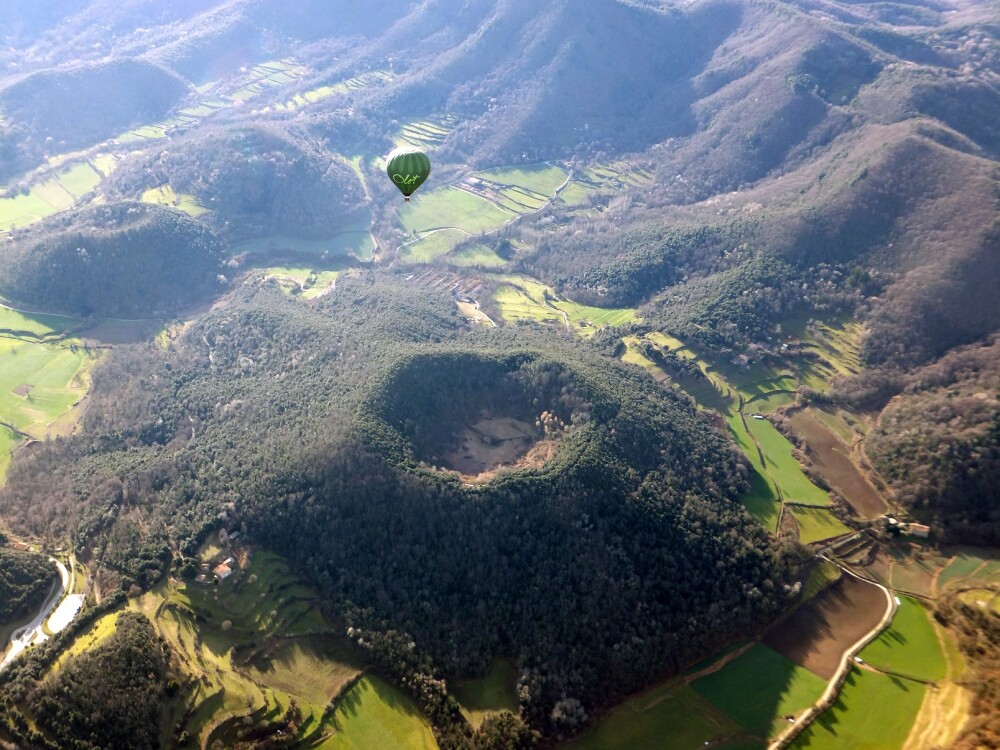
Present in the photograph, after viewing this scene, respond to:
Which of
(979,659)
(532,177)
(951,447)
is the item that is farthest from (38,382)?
(951,447)

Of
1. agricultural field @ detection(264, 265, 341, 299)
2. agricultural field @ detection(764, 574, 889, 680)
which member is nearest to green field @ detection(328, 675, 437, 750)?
agricultural field @ detection(764, 574, 889, 680)

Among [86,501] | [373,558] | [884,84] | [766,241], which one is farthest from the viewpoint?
[884,84]

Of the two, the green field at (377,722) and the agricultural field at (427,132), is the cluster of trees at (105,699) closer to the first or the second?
the green field at (377,722)

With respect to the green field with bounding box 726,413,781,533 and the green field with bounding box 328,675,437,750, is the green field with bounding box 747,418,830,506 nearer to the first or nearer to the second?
the green field with bounding box 726,413,781,533

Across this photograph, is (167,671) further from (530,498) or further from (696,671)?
(696,671)

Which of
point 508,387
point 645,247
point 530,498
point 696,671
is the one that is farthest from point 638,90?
point 696,671

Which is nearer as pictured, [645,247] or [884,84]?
[645,247]
